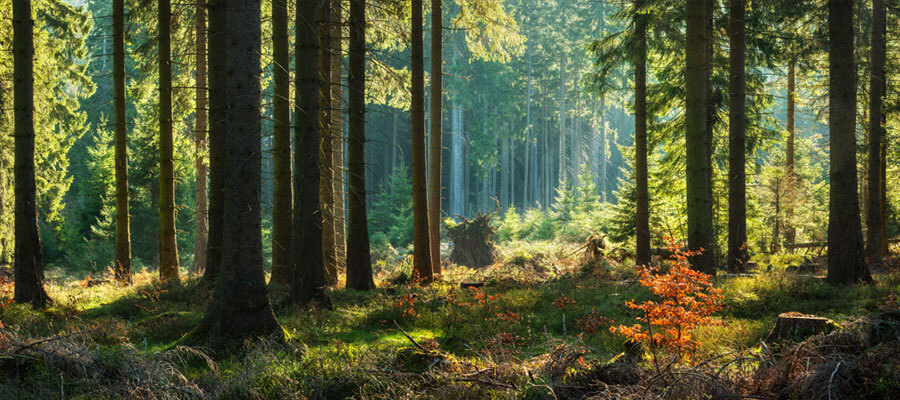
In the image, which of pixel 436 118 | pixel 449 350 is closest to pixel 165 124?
pixel 436 118

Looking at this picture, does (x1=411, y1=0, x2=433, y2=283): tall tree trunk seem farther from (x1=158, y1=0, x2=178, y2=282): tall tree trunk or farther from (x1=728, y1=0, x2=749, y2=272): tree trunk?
(x1=728, y1=0, x2=749, y2=272): tree trunk

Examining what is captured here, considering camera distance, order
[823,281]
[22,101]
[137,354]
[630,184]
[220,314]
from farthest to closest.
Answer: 1. [630,184]
2. [823,281]
3. [22,101]
4. [220,314]
5. [137,354]

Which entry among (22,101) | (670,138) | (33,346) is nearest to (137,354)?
(33,346)

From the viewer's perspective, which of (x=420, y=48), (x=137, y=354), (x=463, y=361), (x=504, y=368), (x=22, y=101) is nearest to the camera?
(x=504, y=368)

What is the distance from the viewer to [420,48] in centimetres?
1367

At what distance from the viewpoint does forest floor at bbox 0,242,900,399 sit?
15.2 ft

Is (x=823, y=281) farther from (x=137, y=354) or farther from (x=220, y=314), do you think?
(x=137, y=354)

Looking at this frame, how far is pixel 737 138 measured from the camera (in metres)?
14.6

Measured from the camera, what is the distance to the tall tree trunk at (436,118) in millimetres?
14539

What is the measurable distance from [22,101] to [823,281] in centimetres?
1470

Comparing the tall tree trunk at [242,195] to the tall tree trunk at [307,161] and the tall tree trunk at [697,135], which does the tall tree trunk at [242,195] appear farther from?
the tall tree trunk at [697,135]

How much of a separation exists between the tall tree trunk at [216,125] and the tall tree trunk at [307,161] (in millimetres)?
2312

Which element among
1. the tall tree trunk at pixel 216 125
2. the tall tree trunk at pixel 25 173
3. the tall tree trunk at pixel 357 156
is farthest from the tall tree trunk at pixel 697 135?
the tall tree trunk at pixel 25 173

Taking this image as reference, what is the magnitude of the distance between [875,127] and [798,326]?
11553 millimetres
